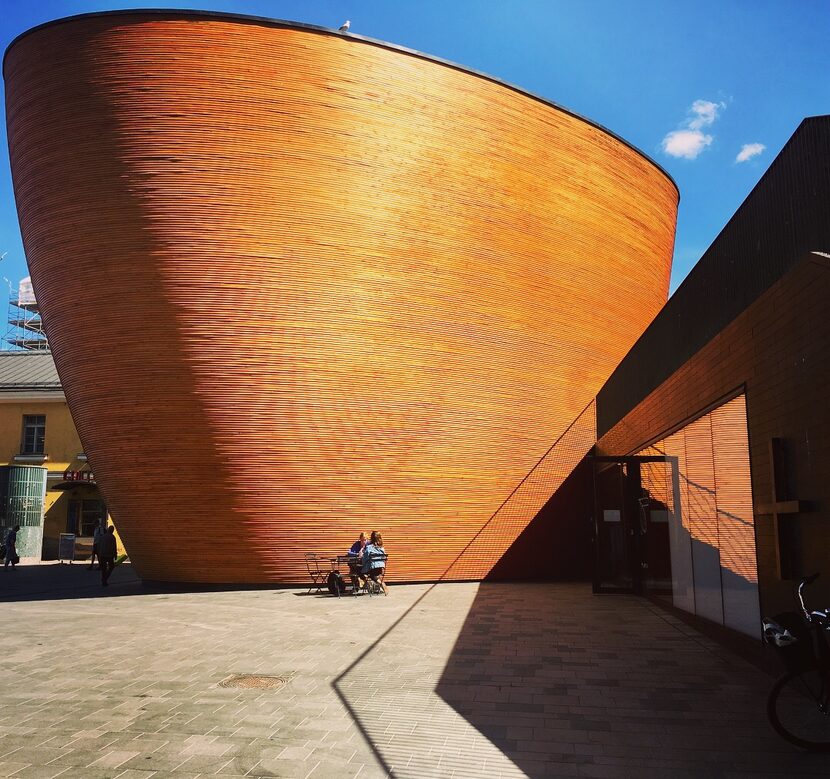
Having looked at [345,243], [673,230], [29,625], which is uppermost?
[673,230]

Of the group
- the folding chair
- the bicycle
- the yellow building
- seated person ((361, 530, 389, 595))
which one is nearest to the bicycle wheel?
the bicycle

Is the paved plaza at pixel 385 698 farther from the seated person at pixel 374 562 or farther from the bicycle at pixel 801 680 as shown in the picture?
the seated person at pixel 374 562

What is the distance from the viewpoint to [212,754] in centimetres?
471

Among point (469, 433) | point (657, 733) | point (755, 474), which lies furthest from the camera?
point (469, 433)

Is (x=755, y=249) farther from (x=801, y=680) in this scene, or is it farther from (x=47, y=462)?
(x=47, y=462)

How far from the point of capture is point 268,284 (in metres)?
14.5

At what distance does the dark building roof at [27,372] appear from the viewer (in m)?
31.2

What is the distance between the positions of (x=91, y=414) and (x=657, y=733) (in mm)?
13584

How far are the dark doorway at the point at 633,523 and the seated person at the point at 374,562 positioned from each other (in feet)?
13.5

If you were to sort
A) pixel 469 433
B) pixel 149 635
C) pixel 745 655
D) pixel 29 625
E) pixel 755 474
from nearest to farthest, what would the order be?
pixel 755 474
pixel 745 655
pixel 149 635
pixel 29 625
pixel 469 433

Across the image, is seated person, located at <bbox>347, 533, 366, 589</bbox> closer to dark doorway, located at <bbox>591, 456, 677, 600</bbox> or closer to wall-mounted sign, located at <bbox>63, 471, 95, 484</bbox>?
dark doorway, located at <bbox>591, 456, 677, 600</bbox>

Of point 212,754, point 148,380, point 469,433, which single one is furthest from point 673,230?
point 212,754

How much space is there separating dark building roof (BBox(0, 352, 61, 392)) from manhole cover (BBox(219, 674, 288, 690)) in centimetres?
2633

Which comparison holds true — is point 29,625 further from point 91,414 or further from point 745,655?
point 745,655
